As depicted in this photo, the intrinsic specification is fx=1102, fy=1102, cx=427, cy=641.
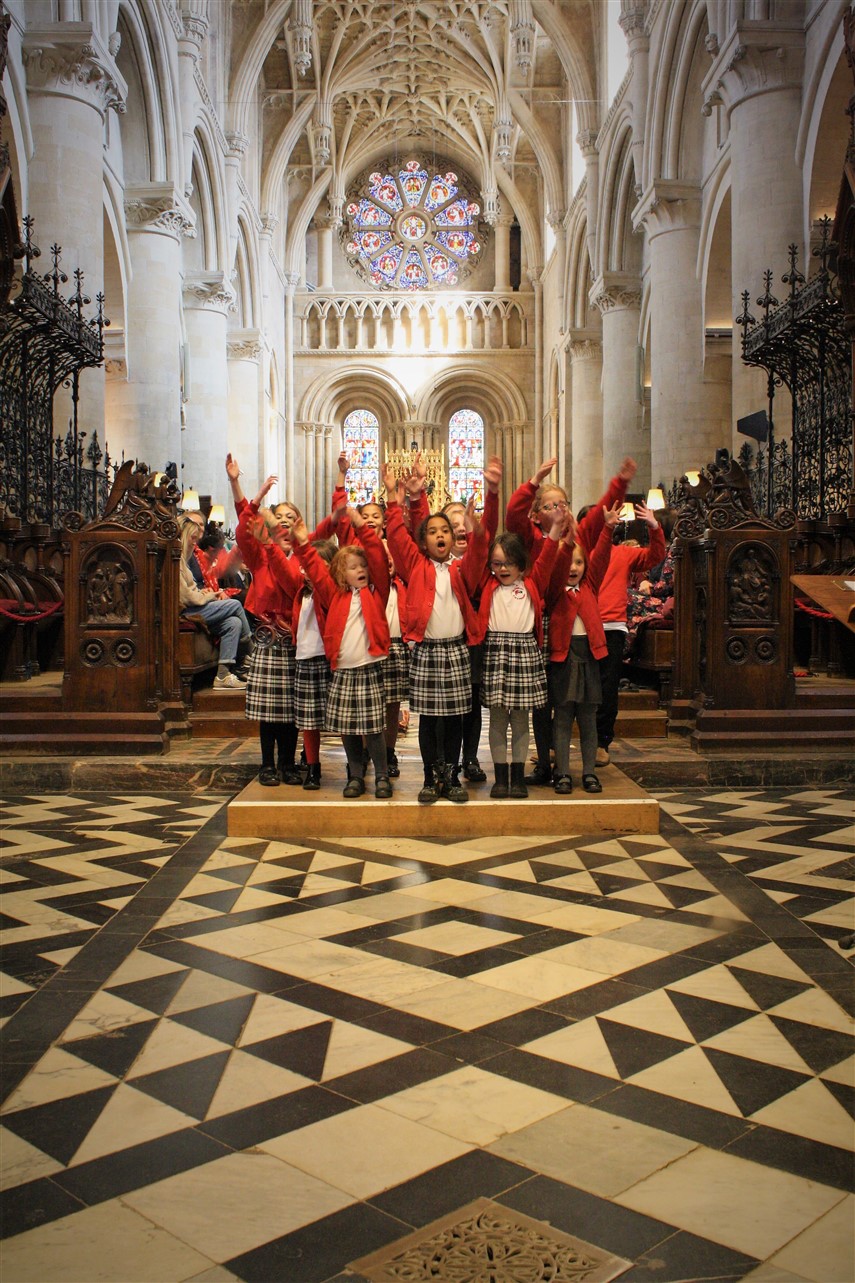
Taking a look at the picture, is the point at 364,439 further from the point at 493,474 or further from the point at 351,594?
the point at 493,474

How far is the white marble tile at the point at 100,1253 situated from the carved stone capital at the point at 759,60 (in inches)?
519

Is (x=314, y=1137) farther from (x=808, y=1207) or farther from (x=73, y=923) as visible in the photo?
(x=73, y=923)

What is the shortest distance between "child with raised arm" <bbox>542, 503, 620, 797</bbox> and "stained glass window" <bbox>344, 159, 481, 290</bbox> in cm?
3048

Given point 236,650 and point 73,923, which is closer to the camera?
point 73,923

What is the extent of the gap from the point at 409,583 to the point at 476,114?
2964cm

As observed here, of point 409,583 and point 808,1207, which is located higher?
point 409,583

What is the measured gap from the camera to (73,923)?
3711 millimetres

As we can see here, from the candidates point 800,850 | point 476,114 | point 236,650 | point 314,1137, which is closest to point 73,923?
point 314,1137

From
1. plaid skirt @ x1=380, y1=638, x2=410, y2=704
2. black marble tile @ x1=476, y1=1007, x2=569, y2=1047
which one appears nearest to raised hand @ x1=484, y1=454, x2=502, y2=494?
plaid skirt @ x1=380, y1=638, x2=410, y2=704

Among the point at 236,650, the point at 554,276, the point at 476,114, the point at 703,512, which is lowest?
the point at 236,650

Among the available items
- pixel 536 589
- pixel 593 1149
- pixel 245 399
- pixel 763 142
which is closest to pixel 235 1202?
pixel 593 1149

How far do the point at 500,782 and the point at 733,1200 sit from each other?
10.8 feet

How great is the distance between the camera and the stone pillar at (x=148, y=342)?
15773mm

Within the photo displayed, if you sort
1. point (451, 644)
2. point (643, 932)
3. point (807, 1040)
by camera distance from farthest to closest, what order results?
point (451, 644), point (643, 932), point (807, 1040)
